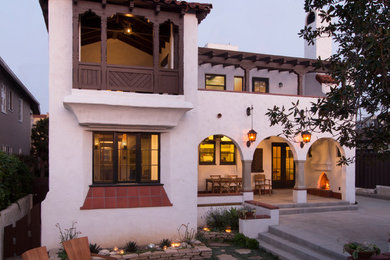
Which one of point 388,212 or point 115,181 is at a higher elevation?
point 115,181

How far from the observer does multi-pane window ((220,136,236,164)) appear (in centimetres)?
1519

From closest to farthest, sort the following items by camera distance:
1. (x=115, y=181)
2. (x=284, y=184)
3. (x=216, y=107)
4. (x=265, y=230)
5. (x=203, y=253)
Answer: (x=203, y=253) < (x=115, y=181) < (x=265, y=230) < (x=216, y=107) < (x=284, y=184)

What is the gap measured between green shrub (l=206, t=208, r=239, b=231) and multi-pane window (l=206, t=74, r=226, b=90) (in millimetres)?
6029

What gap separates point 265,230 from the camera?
415 inches

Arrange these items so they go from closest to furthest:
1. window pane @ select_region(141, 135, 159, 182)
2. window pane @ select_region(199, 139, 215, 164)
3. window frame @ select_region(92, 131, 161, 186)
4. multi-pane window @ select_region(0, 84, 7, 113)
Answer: window frame @ select_region(92, 131, 161, 186), window pane @ select_region(141, 135, 159, 182), multi-pane window @ select_region(0, 84, 7, 113), window pane @ select_region(199, 139, 215, 164)

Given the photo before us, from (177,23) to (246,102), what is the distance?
4.40m

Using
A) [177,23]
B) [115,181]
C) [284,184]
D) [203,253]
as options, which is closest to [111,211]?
[115,181]

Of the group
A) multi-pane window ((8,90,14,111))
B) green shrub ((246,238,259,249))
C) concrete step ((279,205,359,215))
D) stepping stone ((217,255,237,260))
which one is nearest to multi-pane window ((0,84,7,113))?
multi-pane window ((8,90,14,111))

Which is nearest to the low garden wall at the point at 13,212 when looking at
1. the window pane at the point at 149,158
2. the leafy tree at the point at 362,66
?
the window pane at the point at 149,158

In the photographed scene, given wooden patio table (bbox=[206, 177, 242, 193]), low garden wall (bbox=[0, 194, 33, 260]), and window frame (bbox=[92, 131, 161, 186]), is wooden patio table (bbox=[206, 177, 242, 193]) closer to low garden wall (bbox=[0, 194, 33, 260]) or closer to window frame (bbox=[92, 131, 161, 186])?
window frame (bbox=[92, 131, 161, 186])

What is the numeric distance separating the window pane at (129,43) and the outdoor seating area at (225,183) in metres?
5.47

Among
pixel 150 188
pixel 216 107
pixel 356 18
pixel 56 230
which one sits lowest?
pixel 56 230

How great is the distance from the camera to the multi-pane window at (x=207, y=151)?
14930 millimetres

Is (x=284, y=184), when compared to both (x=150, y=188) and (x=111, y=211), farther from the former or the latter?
(x=111, y=211)
